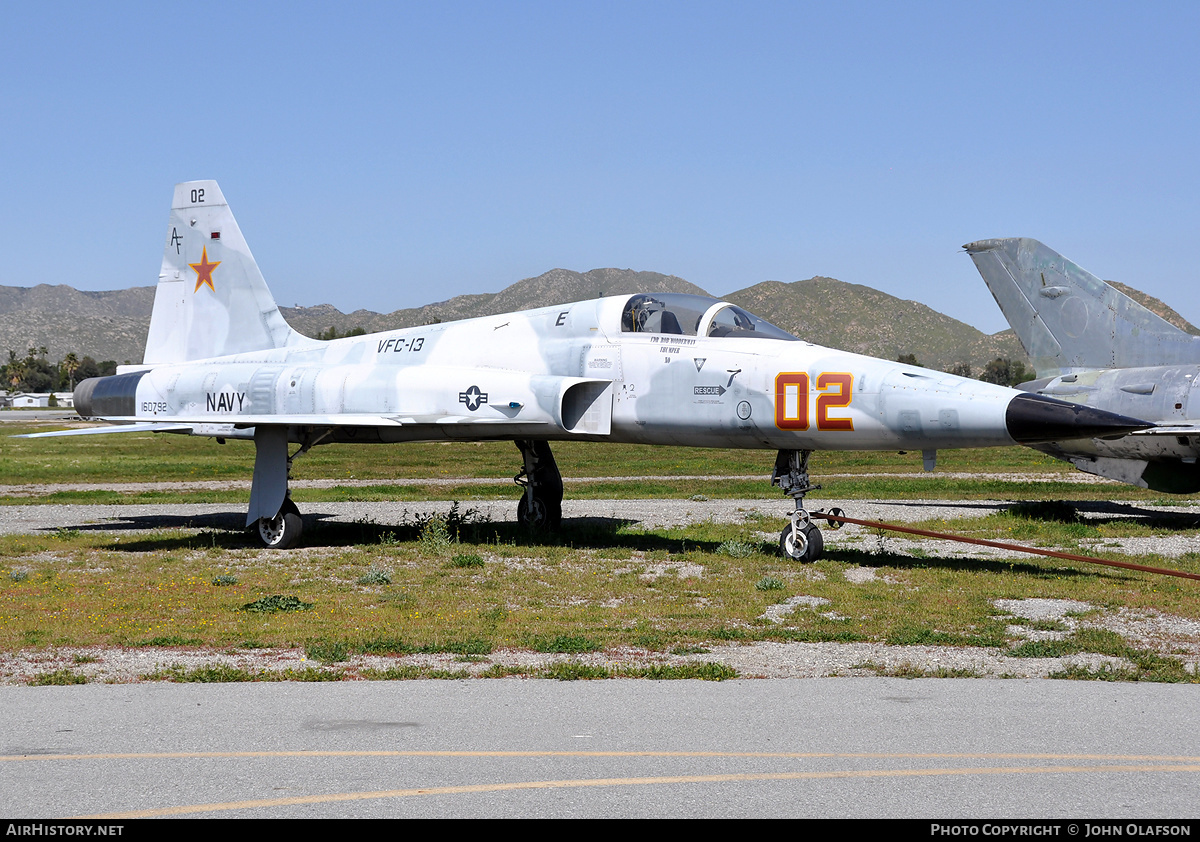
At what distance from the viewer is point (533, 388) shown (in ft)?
47.2

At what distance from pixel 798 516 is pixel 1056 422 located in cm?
349

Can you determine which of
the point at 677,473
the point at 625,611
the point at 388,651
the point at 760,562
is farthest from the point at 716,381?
the point at 677,473

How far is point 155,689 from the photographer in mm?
7117

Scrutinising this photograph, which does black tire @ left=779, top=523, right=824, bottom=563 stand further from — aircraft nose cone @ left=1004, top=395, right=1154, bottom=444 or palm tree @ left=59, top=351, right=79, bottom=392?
palm tree @ left=59, top=351, right=79, bottom=392

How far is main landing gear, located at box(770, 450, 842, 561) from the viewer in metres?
13.2

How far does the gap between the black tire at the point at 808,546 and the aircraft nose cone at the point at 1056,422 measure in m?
2.84

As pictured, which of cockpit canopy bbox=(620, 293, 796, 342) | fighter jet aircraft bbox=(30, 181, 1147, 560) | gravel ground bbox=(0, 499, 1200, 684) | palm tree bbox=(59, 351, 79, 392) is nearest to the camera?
gravel ground bbox=(0, 499, 1200, 684)

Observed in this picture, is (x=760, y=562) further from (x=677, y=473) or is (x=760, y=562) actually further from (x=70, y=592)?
(x=677, y=473)

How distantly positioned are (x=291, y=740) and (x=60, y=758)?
3.70ft

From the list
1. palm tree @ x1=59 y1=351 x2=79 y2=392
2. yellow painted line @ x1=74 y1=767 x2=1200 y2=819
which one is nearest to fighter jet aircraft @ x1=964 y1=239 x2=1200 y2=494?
yellow painted line @ x1=74 y1=767 x2=1200 y2=819

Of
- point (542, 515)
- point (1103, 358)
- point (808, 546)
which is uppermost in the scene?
point (1103, 358)

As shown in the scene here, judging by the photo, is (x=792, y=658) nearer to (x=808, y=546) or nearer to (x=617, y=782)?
(x=617, y=782)

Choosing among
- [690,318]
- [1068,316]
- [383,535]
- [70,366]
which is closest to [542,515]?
[383,535]

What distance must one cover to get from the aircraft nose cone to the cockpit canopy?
9.87 ft
